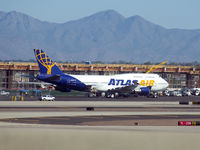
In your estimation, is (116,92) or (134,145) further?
(116,92)

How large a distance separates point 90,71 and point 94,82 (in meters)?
57.2

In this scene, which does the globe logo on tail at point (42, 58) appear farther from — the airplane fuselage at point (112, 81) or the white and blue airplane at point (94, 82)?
the airplane fuselage at point (112, 81)

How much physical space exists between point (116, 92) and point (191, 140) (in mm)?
96977

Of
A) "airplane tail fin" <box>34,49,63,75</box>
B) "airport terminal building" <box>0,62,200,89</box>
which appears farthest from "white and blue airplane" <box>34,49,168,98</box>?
"airport terminal building" <box>0,62,200,89</box>

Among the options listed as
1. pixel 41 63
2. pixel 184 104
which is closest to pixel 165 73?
pixel 41 63

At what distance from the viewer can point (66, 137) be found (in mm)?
15648

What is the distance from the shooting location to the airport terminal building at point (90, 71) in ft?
520

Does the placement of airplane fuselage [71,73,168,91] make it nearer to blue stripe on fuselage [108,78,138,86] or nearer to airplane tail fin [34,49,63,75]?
blue stripe on fuselage [108,78,138,86]

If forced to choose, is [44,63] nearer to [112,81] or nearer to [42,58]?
[42,58]

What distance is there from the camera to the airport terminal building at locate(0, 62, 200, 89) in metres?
158

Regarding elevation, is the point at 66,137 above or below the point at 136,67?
below

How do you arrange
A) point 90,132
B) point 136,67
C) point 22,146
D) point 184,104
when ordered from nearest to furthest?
point 22,146, point 90,132, point 184,104, point 136,67

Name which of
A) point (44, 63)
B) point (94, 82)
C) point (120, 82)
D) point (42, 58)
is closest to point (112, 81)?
point (120, 82)

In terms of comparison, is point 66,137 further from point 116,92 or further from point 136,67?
point 136,67
